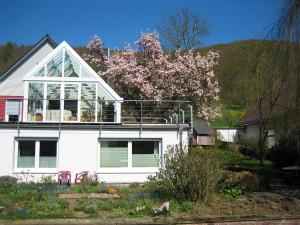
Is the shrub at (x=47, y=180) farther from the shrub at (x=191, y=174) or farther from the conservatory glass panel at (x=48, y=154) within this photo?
the shrub at (x=191, y=174)

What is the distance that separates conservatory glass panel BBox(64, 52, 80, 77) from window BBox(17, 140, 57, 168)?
182 inches

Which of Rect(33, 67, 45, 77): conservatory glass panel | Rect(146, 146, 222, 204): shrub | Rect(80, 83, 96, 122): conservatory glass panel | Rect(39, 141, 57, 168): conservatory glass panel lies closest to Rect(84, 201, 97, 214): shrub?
Rect(146, 146, 222, 204): shrub

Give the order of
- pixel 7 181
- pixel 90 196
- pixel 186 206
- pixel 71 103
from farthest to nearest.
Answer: pixel 71 103 → pixel 7 181 → pixel 90 196 → pixel 186 206

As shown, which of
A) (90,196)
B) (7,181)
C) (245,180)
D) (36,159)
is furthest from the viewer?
(36,159)

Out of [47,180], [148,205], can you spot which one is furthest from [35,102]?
[148,205]

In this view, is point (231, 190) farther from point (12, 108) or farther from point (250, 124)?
point (250, 124)

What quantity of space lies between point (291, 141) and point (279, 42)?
14.3 metres

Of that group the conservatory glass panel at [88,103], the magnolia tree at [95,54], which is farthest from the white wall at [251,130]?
the conservatory glass panel at [88,103]

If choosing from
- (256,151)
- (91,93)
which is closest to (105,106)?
(91,93)

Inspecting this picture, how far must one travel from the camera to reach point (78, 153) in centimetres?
2023

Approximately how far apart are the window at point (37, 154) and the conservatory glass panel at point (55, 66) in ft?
14.7

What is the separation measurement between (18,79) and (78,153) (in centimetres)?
1454

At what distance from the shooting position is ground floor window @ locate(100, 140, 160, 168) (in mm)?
20719

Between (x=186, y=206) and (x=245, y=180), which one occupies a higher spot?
(x=245, y=180)
